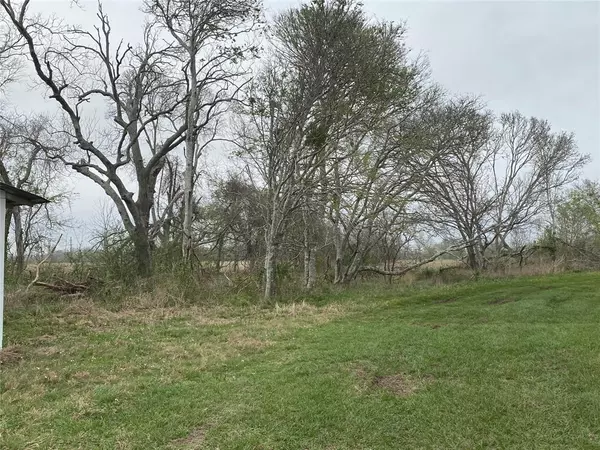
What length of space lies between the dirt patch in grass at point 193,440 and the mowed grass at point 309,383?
0.02m

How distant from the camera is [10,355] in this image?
649cm

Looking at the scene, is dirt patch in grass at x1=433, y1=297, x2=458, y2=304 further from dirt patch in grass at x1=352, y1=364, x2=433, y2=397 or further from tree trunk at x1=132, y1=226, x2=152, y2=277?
tree trunk at x1=132, y1=226, x2=152, y2=277

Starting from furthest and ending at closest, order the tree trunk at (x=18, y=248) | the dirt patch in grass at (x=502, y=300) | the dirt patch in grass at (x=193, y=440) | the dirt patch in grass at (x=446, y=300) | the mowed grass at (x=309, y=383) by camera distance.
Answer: the tree trunk at (x=18, y=248) → the dirt patch in grass at (x=446, y=300) → the dirt patch in grass at (x=502, y=300) → the mowed grass at (x=309, y=383) → the dirt patch in grass at (x=193, y=440)

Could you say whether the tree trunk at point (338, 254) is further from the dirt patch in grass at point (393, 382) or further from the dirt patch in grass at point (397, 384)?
the dirt patch in grass at point (397, 384)

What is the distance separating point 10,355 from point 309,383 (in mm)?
4163

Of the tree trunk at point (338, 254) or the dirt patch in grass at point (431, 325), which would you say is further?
the tree trunk at point (338, 254)

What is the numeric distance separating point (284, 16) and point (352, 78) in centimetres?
320

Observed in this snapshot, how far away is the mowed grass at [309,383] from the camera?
3924mm

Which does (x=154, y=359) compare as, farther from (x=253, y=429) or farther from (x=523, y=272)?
(x=523, y=272)

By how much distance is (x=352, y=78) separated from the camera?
12.8 meters

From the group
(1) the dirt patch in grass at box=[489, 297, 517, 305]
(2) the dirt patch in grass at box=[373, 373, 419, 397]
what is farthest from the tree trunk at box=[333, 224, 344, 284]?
(2) the dirt patch in grass at box=[373, 373, 419, 397]

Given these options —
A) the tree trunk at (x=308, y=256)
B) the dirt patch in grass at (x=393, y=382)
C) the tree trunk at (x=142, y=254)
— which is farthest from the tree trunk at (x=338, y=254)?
the dirt patch in grass at (x=393, y=382)

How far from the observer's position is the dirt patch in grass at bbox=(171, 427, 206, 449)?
3.76m

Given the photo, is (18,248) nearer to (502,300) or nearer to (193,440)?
(502,300)
